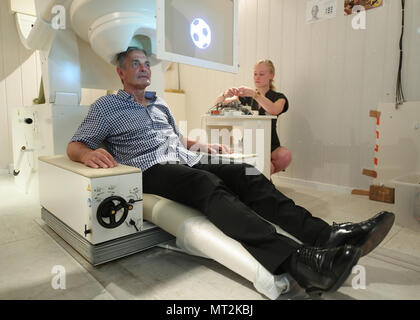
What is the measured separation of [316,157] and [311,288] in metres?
1.75

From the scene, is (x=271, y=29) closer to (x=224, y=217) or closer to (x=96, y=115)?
(x=96, y=115)

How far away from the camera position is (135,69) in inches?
56.4

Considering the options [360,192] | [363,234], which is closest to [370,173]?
[360,192]

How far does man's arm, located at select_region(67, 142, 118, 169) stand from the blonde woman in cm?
120

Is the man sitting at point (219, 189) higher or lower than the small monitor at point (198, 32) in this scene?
lower

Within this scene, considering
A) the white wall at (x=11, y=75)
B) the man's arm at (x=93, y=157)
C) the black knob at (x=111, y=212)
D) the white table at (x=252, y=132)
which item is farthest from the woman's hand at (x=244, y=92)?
the white wall at (x=11, y=75)

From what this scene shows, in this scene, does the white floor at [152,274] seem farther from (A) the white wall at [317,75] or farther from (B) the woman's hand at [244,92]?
(B) the woman's hand at [244,92]

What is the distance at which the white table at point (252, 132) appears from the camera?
6.53 feet

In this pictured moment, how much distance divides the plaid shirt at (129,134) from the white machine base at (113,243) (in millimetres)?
284

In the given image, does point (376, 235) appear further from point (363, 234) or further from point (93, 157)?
point (93, 157)

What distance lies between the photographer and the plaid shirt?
131cm

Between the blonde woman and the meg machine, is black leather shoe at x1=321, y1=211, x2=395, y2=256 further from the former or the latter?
the blonde woman

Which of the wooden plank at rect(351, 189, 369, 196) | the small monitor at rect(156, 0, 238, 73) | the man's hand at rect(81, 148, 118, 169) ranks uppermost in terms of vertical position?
the small monitor at rect(156, 0, 238, 73)

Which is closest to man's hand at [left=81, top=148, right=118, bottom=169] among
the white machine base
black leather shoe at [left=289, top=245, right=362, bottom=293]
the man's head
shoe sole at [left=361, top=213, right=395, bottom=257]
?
the white machine base
